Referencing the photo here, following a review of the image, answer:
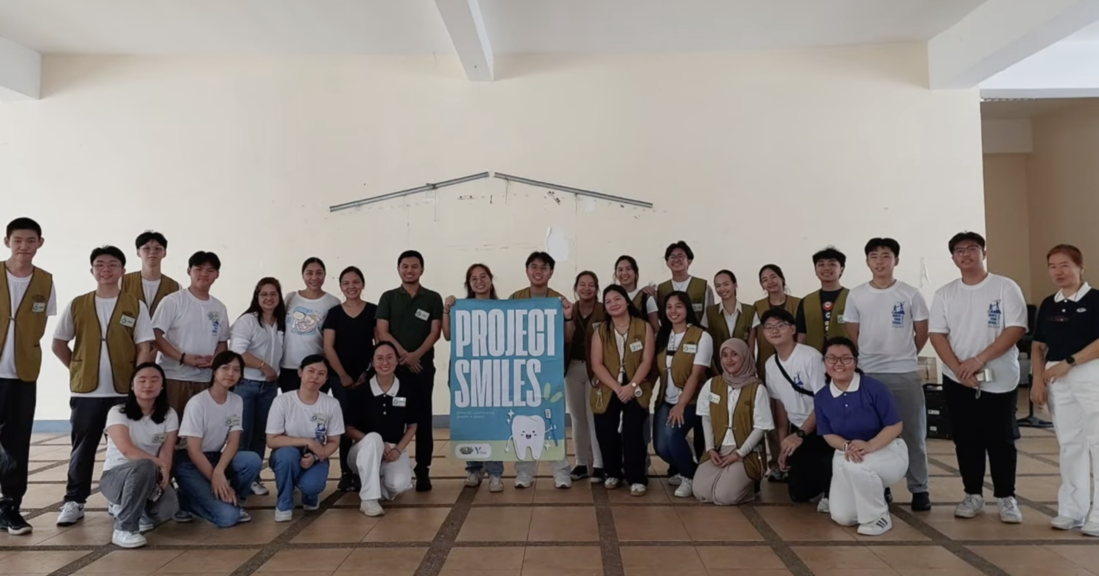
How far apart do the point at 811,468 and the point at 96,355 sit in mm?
3750

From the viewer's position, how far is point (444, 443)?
5.69 metres

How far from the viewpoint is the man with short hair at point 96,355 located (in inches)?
133

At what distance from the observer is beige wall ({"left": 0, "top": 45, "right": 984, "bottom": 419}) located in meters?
6.12

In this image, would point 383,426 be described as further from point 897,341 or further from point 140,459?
point 897,341

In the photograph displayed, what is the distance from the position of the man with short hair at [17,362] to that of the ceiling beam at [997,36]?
646 centimetres

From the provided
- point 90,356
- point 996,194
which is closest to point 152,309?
point 90,356

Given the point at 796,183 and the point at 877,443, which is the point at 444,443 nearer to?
the point at 877,443

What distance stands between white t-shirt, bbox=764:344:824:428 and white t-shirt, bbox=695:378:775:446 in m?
0.09

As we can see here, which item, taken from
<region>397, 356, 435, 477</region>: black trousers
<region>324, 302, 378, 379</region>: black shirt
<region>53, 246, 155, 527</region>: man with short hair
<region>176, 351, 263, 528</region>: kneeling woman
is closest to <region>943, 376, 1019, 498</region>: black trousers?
<region>397, 356, 435, 477</region>: black trousers

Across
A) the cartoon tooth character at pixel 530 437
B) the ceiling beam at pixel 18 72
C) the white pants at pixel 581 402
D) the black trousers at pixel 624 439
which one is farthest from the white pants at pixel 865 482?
the ceiling beam at pixel 18 72

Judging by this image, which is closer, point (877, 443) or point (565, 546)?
point (565, 546)

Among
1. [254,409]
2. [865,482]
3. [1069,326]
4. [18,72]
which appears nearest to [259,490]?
[254,409]

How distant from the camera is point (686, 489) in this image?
12.5 feet

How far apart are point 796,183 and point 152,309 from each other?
5195 mm
